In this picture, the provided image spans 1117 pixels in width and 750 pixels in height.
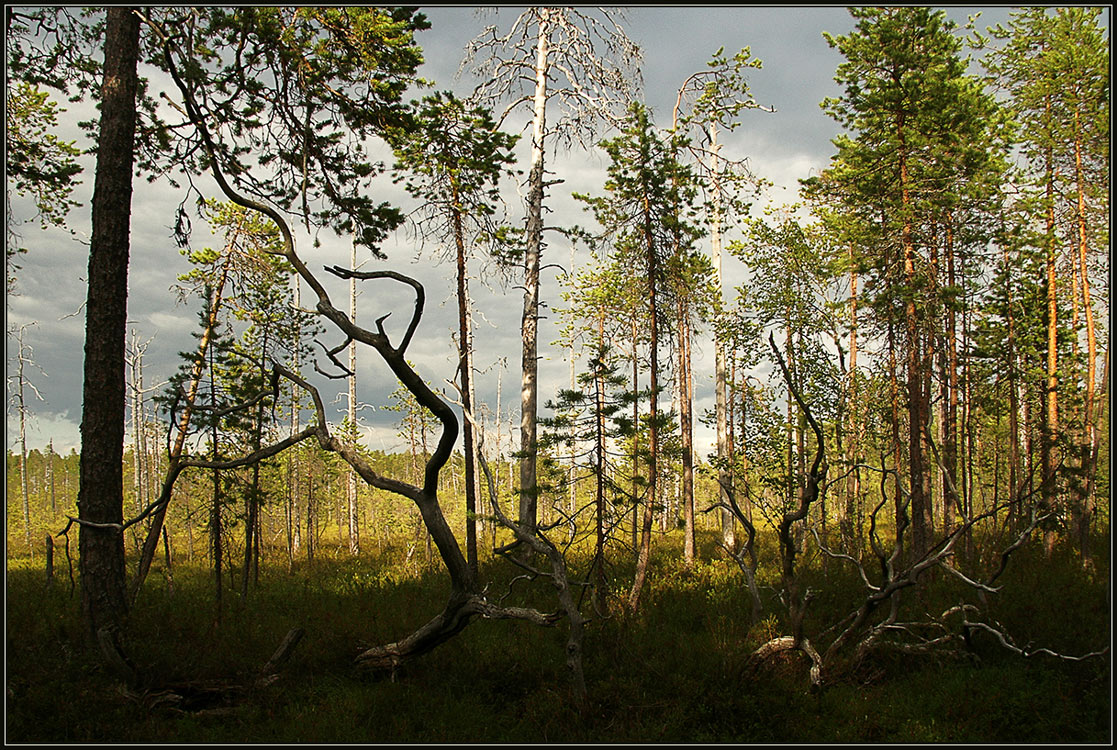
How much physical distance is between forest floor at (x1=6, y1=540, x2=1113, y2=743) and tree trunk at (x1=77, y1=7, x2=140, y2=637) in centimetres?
72

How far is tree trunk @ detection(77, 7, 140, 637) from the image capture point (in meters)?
6.95

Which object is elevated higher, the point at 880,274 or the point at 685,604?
the point at 880,274

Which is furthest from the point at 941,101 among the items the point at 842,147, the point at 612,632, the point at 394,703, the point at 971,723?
the point at 394,703

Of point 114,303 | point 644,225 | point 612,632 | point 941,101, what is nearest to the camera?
point 114,303

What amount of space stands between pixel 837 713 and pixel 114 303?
1021cm

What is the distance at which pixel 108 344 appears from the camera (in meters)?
7.23

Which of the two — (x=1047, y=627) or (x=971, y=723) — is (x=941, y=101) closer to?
(x=1047, y=627)

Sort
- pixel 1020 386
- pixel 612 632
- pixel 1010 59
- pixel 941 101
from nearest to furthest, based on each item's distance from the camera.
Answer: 1. pixel 612 632
2. pixel 941 101
3. pixel 1010 59
4. pixel 1020 386

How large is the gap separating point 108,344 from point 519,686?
674 centimetres

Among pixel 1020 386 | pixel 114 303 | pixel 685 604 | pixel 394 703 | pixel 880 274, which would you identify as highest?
pixel 880 274

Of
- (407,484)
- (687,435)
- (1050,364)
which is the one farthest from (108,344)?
(1050,364)

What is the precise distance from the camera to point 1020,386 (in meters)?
18.9

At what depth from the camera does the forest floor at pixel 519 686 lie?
589cm

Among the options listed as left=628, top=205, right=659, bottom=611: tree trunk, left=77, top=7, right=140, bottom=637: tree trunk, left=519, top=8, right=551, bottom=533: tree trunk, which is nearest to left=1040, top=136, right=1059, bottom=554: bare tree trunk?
left=628, top=205, right=659, bottom=611: tree trunk
